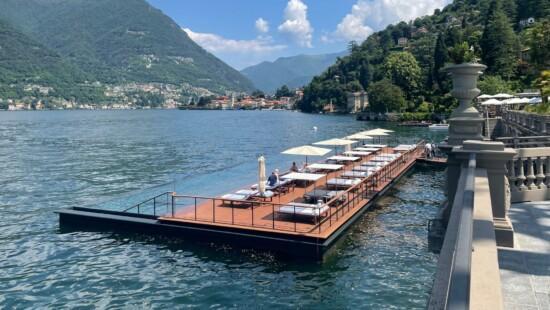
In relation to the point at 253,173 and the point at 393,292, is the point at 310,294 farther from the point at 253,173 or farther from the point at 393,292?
the point at 253,173

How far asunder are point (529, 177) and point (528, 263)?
152 inches

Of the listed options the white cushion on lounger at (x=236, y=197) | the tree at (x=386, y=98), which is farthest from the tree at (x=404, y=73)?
the white cushion on lounger at (x=236, y=197)

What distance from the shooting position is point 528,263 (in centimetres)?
607

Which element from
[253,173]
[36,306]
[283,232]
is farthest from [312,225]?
[253,173]

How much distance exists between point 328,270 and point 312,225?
2.15 meters

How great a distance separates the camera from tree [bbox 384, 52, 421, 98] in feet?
400

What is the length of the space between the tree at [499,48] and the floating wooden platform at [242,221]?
74.8 metres

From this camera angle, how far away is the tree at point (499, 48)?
83.9 meters

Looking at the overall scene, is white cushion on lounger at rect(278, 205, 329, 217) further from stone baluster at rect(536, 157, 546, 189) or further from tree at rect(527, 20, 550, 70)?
tree at rect(527, 20, 550, 70)

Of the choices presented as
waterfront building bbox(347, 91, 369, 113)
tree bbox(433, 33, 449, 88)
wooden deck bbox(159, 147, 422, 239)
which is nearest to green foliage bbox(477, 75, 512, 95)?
tree bbox(433, 33, 449, 88)

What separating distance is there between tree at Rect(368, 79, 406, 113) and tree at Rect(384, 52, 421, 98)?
18.3ft

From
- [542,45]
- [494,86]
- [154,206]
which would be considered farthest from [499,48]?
[154,206]

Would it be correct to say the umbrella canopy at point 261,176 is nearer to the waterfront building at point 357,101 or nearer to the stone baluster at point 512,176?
the stone baluster at point 512,176

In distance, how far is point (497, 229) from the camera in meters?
6.50
